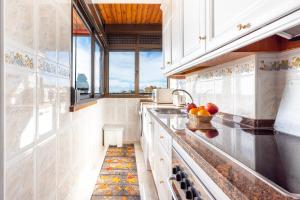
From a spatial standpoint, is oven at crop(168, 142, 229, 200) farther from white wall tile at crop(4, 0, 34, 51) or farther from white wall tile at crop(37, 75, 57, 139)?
white wall tile at crop(4, 0, 34, 51)

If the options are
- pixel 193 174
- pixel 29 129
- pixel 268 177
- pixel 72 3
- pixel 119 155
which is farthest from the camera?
pixel 119 155

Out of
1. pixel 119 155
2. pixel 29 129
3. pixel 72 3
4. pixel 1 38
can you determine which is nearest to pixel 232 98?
pixel 29 129

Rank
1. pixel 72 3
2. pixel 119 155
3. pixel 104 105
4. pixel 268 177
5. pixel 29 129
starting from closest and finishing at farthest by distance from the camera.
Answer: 1. pixel 268 177
2. pixel 29 129
3. pixel 72 3
4. pixel 119 155
5. pixel 104 105

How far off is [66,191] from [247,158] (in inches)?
66.6

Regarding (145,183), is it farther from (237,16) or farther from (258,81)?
(237,16)

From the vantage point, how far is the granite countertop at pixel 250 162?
530 millimetres

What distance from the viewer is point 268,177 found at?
1.98 feet

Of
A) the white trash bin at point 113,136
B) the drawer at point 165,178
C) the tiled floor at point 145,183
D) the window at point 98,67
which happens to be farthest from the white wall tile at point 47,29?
the white trash bin at point 113,136

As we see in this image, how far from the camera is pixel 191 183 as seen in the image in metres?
0.96

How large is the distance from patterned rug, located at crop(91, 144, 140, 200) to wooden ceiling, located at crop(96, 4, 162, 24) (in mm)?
2636

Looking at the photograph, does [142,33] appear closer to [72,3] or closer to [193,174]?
[72,3]

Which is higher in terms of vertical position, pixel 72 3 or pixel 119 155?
pixel 72 3

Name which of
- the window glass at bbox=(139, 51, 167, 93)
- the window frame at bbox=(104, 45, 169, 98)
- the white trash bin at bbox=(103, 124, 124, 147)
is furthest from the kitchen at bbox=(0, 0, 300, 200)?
the window glass at bbox=(139, 51, 167, 93)

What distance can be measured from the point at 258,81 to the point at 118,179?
2.25 meters
